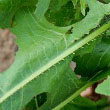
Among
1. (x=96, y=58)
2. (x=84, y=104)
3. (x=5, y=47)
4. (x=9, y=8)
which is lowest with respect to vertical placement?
(x=5, y=47)

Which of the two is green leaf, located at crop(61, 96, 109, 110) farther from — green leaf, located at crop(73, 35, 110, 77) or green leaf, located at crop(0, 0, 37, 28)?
green leaf, located at crop(0, 0, 37, 28)

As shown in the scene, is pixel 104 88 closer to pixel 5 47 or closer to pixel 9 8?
pixel 9 8

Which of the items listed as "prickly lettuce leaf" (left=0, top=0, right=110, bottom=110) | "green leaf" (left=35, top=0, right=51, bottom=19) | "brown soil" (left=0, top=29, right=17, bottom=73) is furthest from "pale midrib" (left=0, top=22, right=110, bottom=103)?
"brown soil" (left=0, top=29, right=17, bottom=73)

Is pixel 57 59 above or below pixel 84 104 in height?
above

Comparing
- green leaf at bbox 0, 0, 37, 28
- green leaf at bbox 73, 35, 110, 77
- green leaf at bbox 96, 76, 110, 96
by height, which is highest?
green leaf at bbox 0, 0, 37, 28

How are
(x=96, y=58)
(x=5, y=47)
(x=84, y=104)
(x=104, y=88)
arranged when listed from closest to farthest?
(x=104, y=88) → (x=96, y=58) → (x=84, y=104) → (x=5, y=47)

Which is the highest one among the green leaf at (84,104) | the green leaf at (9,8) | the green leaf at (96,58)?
the green leaf at (9,8)

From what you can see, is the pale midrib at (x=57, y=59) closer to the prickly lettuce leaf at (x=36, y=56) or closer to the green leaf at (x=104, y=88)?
the prickly lettuce leaf at (x=36, y=56)

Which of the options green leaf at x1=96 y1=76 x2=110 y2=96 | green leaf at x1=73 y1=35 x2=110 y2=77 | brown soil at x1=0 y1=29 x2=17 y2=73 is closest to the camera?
green leaf at x1=96 y1=76 x2=110 y2=96

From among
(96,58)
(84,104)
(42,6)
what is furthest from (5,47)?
(42,6)

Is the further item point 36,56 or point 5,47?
point 5,47

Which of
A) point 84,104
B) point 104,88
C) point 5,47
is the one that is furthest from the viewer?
point 5,47

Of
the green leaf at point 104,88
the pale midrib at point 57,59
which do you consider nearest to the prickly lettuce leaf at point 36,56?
the pale midrib at point 57,59

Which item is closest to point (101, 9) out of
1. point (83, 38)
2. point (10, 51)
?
point (83, 38)
